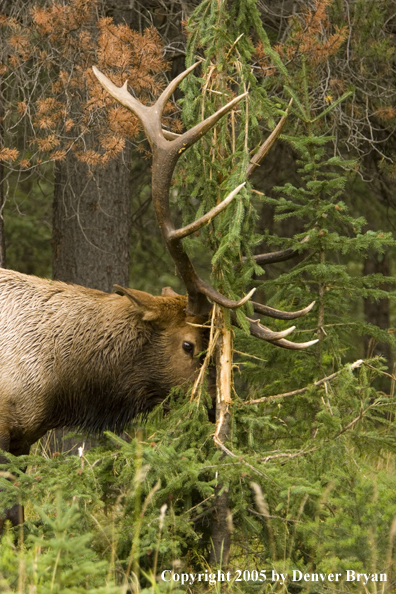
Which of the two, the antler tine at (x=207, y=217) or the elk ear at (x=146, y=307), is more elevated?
the antler tine at (x=207, y=217)

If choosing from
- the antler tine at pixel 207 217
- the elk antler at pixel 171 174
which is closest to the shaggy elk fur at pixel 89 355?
the elk antler at pixel 171 174

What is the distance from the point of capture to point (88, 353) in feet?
17.1

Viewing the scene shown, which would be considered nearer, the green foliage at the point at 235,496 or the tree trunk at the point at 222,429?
the green foliage at the point at 235,496

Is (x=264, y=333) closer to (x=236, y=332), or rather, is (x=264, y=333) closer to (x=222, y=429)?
(x=236, y=332)

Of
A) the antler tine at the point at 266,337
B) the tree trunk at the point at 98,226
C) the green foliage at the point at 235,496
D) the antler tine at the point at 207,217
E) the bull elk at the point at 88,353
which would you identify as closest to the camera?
the green foliage at the point at 235,496

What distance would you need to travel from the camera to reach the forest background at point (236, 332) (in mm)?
3682

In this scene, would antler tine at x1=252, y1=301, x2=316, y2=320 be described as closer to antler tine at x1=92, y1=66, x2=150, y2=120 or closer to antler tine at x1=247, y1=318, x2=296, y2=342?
antler tine at x1=247, y1=318, x2=296, y2=342

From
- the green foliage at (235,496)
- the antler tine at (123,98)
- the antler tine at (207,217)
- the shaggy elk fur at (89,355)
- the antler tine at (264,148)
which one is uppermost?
the antler tine at (123,98)

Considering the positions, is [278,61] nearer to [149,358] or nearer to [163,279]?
[149,358]

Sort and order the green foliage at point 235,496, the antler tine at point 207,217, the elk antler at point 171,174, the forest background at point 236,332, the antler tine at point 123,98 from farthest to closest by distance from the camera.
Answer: the antler tine at point 123,98 < the elk antler at point 171,174 < the antler tine at point 207,217 < the forest background at point 236,332 < the green foliage at point 235,496

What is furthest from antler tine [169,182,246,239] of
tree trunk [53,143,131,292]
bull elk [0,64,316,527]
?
tree trunk [53,143,131,292]

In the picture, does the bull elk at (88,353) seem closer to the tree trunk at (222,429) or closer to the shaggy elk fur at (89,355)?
the shaggy elk fur at (89,355)

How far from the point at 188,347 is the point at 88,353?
685 millimetres

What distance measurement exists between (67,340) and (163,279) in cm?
793
